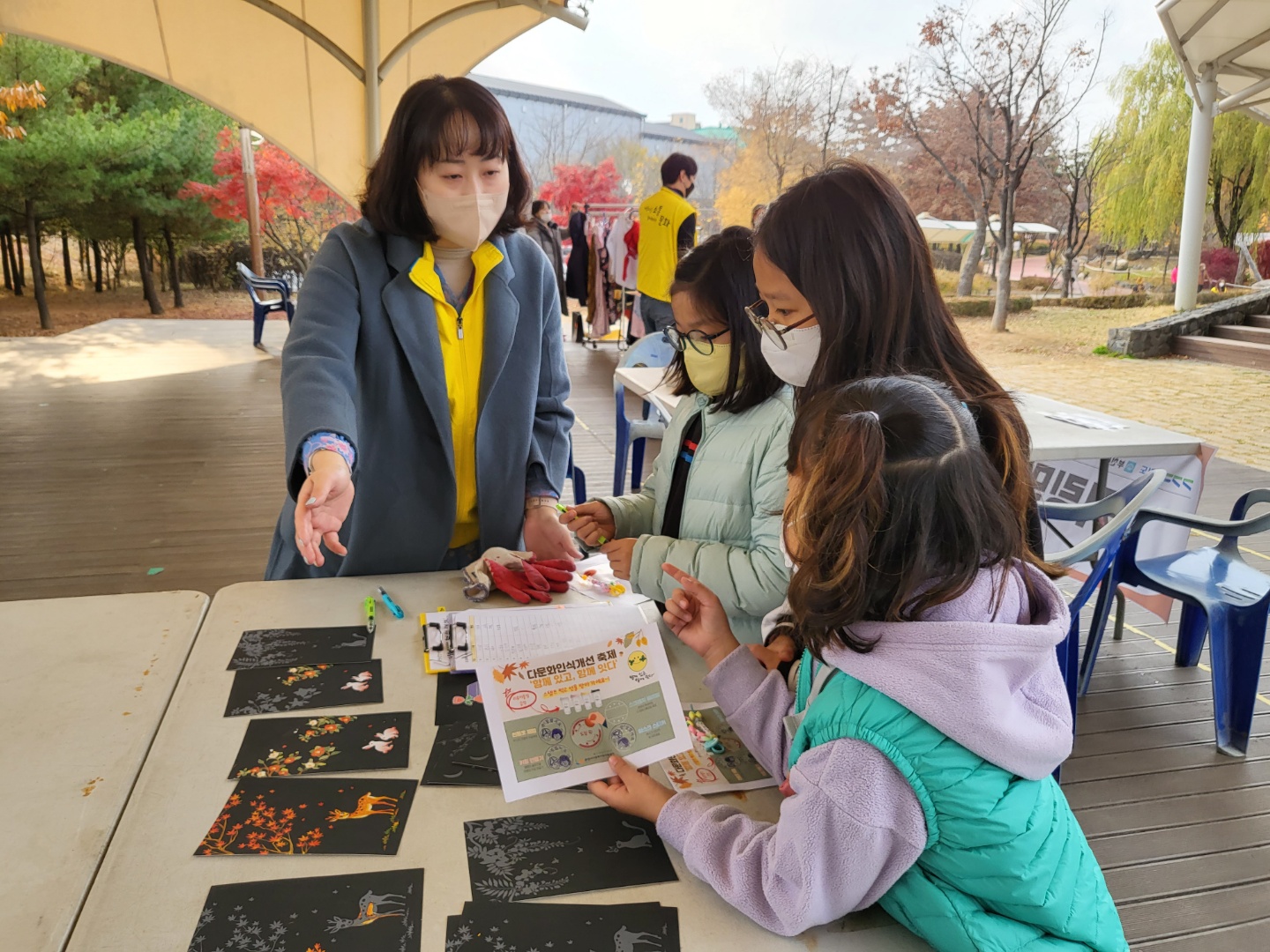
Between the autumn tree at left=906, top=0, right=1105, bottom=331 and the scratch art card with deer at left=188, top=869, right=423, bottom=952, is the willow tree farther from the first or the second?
the scratch art card with deer at left=188, top=869, right=423, bottom=952

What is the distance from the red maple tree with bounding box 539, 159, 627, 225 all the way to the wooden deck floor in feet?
22.1

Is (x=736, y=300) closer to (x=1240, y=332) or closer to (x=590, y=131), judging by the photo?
(x=1240, y=332)

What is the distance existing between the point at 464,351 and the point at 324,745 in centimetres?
72

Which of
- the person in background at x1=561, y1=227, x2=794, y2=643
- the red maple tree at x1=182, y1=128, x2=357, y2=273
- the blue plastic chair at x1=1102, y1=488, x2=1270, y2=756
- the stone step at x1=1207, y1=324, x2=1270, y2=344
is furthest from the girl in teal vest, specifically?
the red maple tree at x1=182, y1=128, x2=357, y2=273

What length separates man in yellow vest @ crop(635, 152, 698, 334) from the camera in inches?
247

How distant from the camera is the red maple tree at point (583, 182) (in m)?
13.9

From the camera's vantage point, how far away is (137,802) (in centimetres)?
94

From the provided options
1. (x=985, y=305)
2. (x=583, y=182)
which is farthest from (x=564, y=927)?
(x=583, y=182)

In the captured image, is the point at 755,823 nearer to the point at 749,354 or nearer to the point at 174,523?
the point at 749,354

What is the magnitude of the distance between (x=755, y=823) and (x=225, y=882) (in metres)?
0.51

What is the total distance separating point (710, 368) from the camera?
1.46m

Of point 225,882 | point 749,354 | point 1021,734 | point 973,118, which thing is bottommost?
point 225,882

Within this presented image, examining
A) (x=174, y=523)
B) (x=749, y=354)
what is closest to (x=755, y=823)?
(x=749, y=354)

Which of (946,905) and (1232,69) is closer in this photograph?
(946,905)
